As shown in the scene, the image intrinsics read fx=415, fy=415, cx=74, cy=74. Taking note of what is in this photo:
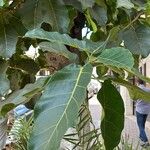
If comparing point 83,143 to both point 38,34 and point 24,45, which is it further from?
point 38,34

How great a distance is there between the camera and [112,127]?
99 centimetres

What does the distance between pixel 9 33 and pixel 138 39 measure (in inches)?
15.9

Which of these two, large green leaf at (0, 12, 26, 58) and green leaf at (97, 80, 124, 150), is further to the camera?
large green leaf at (0, 12, 26, 58)

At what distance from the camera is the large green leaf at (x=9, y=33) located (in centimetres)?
119

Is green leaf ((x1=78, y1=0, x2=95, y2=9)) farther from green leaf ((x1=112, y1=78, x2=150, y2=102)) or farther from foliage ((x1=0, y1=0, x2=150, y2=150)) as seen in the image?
green leaf ((x1=112, y1=78, x2=150, y2=102))

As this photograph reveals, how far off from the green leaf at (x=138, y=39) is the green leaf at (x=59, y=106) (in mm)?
468

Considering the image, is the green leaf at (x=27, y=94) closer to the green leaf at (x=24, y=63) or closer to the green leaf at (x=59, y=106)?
the green leaf at (x=59, y=106)

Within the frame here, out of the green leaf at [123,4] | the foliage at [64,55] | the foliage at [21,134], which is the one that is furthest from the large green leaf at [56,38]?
the foliage at [21,134]

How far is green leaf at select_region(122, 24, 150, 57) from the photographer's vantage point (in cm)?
129

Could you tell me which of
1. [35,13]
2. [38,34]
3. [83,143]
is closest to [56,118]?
[38,34]

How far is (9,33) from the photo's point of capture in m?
1.22

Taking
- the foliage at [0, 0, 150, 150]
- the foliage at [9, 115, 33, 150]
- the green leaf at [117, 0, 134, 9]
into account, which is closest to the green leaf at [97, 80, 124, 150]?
the foliage at [0, 0, 150, 150]

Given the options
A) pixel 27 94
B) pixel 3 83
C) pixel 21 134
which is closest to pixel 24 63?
pixel 3 83

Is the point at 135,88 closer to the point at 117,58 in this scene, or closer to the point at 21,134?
the point at 117,58
